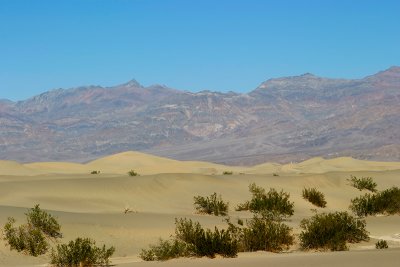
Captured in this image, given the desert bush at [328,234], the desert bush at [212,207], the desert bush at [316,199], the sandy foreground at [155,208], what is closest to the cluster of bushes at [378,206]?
the sandy foreground at [155,208]

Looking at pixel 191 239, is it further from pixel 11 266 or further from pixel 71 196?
pixel 71 196

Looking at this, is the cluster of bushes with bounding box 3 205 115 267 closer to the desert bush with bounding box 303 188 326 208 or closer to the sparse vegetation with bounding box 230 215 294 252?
the sparse vegetation with bounding box 230 215 294 252

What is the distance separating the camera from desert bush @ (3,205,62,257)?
14.7m

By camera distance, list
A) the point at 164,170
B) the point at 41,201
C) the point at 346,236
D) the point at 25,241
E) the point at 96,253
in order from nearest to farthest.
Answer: the point at 96,253 < the point at 25,241 < the point at 346,236 < the point at 41,201 < the point at 164,170

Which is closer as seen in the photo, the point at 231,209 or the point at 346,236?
the point at 346,236

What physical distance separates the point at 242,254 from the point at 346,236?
3752 mm

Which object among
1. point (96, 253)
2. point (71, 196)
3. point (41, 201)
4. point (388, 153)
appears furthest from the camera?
point (388, 153)

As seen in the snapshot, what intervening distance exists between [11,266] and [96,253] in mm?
1998

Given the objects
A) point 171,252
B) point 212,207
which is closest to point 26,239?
point 171,252

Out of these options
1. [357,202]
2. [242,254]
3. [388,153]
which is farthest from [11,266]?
[388,153]

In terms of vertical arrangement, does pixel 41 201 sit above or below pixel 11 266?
above

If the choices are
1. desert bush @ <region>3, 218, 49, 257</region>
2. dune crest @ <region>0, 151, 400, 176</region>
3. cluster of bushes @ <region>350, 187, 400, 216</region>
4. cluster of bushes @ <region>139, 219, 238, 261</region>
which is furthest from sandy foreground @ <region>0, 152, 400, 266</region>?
dune crest @ <region>0, 151, 400, 176</region>

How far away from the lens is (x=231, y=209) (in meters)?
25.4

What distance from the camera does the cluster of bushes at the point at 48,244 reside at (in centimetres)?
1241
